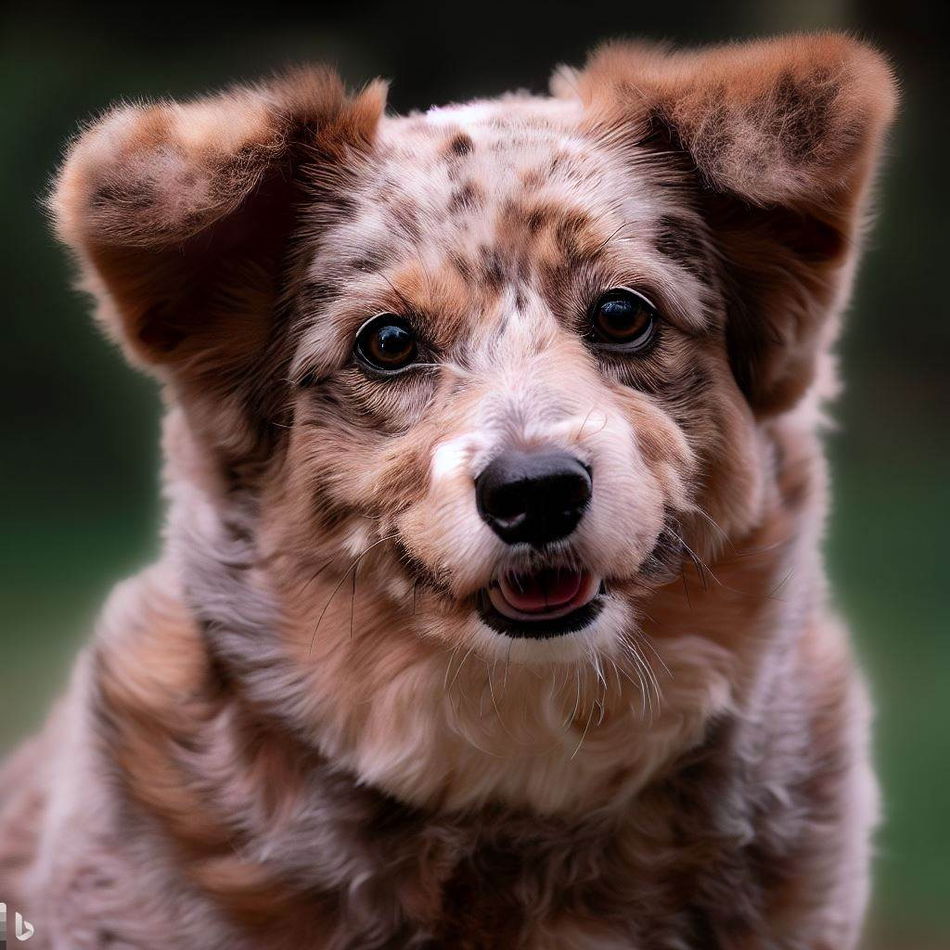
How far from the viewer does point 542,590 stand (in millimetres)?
2336

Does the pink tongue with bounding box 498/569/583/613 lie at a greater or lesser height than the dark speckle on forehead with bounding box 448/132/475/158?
lesser

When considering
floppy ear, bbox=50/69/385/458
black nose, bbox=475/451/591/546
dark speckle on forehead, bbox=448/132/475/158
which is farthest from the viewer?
dark speckle on forehead, bbox=448/132/475/158

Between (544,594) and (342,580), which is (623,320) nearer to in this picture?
(544,594)

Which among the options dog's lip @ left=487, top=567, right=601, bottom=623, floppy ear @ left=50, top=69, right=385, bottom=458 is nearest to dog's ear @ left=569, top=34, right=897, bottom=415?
floppy ear @ left=50, top=69, right=385, bottom=458

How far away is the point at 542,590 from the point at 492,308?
21.5 inches

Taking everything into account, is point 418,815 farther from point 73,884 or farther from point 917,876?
point 917,876

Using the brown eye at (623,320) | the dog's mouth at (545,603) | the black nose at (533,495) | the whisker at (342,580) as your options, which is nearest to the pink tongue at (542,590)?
the dog's mouth at (545,603)

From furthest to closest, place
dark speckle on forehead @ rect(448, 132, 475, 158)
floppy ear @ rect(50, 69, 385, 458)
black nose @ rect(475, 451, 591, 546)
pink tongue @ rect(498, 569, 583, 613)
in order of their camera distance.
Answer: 1. dark speckle on forehead @ rect(448, 132, 475, 158)
2. floppy ear @ rect(50, 69, 385, 458)
3. pink tongue @ rect(498, 569, 583, 613)
4. black nose @ rect(475, 451, 591, 546)

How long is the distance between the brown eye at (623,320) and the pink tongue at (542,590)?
0.48 m

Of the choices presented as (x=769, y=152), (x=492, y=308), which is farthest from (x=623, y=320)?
(x=769, y=152)

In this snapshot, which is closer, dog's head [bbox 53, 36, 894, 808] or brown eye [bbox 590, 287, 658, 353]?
dog's head [bbox 53, 36, 894, 808]

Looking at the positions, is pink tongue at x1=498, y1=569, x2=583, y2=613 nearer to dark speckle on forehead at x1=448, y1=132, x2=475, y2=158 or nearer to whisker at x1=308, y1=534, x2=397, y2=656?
whisker at x1=308, y1=534, x2=397, y2=656

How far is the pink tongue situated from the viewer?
2.32m

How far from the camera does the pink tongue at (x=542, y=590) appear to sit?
91.2 inches
